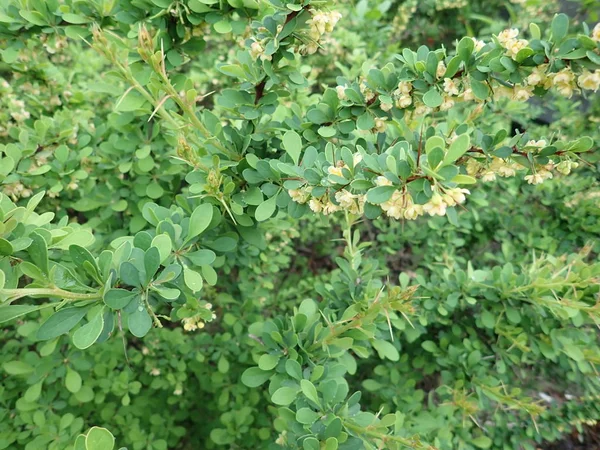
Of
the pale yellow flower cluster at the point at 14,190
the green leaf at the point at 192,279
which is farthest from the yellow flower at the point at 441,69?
the pale yellow flower cluster at the point at 14,190

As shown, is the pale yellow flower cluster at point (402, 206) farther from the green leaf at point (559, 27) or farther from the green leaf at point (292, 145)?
the green leaf at point (559, 27)

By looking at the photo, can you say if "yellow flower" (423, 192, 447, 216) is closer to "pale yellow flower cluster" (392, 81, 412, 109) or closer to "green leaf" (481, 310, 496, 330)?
"pale yellow flower cluster" (392, 81, 412, 109)

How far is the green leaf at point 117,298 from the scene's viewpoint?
0.76 meters

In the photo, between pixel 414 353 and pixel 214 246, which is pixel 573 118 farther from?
pixel 214 246

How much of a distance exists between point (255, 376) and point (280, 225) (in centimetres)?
48

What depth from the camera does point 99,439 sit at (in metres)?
0.66

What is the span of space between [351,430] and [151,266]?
63cm

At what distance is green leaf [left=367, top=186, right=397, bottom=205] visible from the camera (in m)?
0.80

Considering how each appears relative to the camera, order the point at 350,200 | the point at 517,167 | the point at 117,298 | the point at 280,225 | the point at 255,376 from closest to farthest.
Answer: the point at 117,298, the point at 350,200, the point at 517,167, the point at 255,376, the point at 280,225

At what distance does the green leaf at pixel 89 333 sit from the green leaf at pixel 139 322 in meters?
0.05

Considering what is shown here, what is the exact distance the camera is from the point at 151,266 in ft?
2.58

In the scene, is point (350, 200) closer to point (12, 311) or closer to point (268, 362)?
point (268, 362)

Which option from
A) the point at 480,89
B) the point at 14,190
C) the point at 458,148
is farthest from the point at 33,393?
the point at 480,89

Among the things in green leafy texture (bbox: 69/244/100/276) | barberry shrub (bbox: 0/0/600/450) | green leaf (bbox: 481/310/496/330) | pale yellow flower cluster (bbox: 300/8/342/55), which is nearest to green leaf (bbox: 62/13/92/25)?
barberry shrub (bbox: 0/0/600/450)
